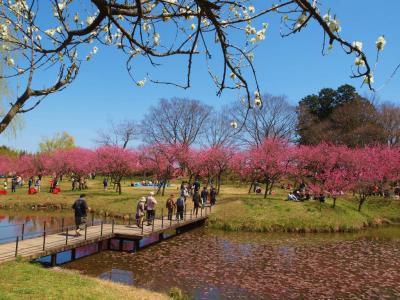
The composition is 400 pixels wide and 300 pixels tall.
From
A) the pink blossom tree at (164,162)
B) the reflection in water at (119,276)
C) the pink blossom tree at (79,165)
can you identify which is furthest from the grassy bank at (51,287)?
the pink blossom tree at (79,165)

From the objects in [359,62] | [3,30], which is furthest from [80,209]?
[359,62]

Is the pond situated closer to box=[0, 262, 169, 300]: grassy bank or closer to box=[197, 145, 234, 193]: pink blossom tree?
box=[0, 262, 169, 300]: grassy bank

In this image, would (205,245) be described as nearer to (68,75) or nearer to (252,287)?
(252,287)

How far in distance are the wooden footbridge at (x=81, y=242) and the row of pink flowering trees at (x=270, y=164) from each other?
16213 millimetres

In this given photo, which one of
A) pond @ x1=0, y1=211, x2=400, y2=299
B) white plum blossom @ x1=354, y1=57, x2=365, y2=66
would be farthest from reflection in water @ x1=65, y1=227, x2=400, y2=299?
white plum blossom @ x1=354, y1=57, x2=365, y2=66

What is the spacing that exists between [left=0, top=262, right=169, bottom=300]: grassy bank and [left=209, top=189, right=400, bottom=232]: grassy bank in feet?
54.9

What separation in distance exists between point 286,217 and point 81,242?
1719cm

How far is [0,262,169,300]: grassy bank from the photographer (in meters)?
9.96

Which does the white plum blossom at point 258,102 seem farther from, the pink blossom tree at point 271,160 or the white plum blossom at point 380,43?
the pink blossom tree at point 271,160

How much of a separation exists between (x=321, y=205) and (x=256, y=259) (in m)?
15.5

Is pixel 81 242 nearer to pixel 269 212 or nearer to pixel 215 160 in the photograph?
pixel 269 212

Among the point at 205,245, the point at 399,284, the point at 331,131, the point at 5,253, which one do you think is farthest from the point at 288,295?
the point at 331,131

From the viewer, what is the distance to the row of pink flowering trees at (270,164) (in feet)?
128

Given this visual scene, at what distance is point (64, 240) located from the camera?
56.7ft
